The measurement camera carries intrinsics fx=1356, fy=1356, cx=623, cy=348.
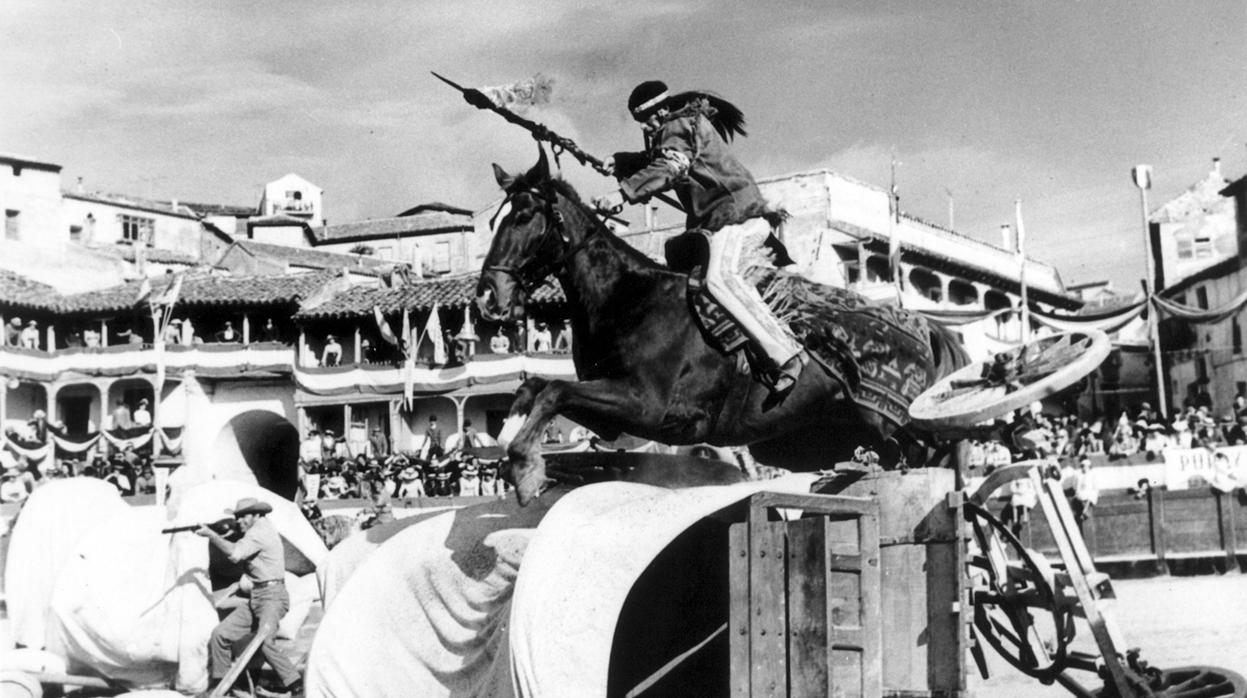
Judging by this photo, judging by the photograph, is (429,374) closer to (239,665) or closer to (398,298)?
(398,298)

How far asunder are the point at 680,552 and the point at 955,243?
46.4m

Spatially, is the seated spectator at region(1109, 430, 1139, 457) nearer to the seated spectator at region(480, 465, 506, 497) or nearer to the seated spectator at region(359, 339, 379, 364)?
the seated spectator at region(480, 465, 506, 497)

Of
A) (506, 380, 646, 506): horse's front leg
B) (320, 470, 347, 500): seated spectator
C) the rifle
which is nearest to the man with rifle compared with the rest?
the rifle

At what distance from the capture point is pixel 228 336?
158ft

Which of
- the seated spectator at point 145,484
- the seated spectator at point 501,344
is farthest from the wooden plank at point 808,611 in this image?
the seated spectator at point 501,344

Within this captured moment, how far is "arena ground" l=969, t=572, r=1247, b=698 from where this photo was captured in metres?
12.7

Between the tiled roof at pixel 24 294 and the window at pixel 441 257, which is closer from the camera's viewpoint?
the tiled roof at pixel 24 294

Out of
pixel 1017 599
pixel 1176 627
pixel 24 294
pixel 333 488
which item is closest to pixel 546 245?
pixel 1017 599

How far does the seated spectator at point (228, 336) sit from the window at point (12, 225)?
11.5 metres

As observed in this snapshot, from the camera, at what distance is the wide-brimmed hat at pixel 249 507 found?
38.9 feet

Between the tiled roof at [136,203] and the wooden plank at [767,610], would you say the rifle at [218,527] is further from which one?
the tiled roof at [136,203]

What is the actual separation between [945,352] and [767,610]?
4.46 meters

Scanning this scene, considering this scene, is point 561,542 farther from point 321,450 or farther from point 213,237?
point 213,237

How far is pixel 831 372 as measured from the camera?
30.5 ft
